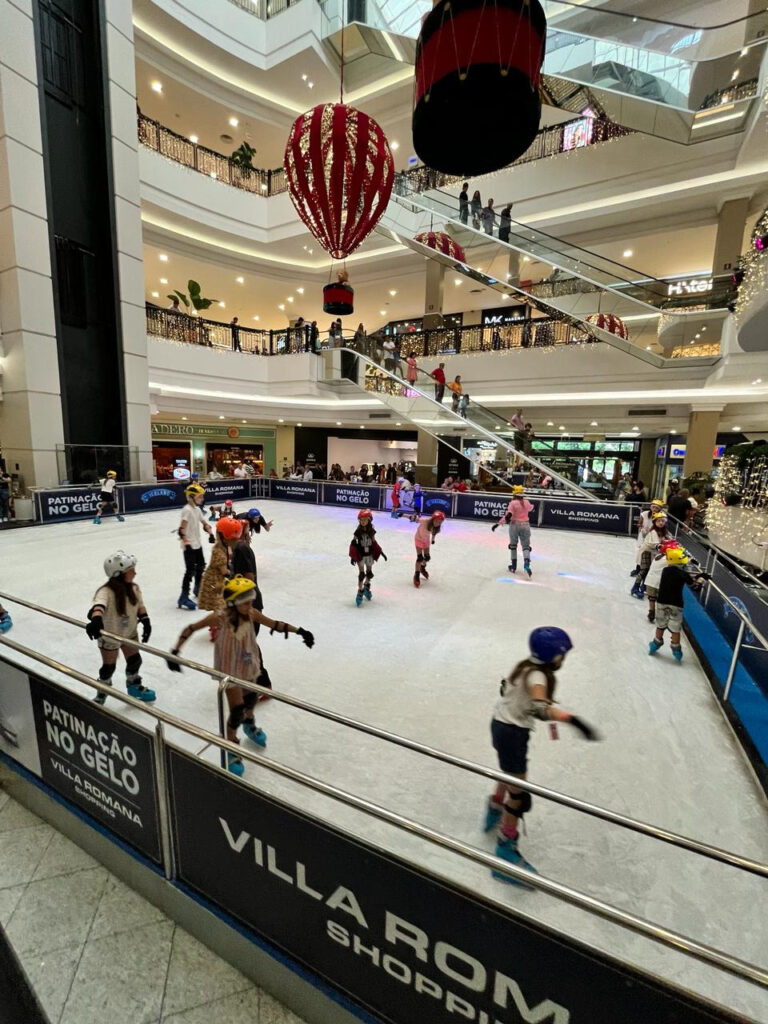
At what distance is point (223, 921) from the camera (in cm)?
196

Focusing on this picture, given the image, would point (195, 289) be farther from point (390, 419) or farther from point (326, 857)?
point (326, 857)

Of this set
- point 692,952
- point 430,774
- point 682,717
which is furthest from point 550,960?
point 682,717

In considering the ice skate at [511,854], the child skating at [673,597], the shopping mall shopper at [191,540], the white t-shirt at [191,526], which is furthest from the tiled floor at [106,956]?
the child skating at [673,597]

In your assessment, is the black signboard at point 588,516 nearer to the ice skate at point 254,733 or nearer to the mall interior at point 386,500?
the mall interior at point 386,500

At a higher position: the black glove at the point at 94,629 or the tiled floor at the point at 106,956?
the black glove at the point at 94,629

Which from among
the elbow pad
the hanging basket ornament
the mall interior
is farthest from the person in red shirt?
the elbow pad

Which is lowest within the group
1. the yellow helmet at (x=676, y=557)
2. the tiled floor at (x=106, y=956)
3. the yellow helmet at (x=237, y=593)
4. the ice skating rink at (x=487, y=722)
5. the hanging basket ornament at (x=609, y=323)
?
the tiled floor at (x=106, y=956)

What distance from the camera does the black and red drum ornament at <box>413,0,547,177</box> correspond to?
8.89 ft

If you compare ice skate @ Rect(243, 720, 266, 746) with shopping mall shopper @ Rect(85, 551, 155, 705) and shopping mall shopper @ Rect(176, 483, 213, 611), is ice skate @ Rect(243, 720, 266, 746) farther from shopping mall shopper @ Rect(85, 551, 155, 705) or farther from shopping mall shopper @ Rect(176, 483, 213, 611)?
shopping mall shopper @ Rect(176, 483, 213, 611)

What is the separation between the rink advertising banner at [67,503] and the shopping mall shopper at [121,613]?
33.4 feet

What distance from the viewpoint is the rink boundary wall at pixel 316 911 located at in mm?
1239

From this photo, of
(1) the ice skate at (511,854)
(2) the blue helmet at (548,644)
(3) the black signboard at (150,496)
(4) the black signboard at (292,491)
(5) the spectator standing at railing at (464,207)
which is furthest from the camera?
(4) the black signboard at (292,491)

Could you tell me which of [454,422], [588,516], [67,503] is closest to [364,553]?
[588,516]

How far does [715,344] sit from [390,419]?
1196 cm
